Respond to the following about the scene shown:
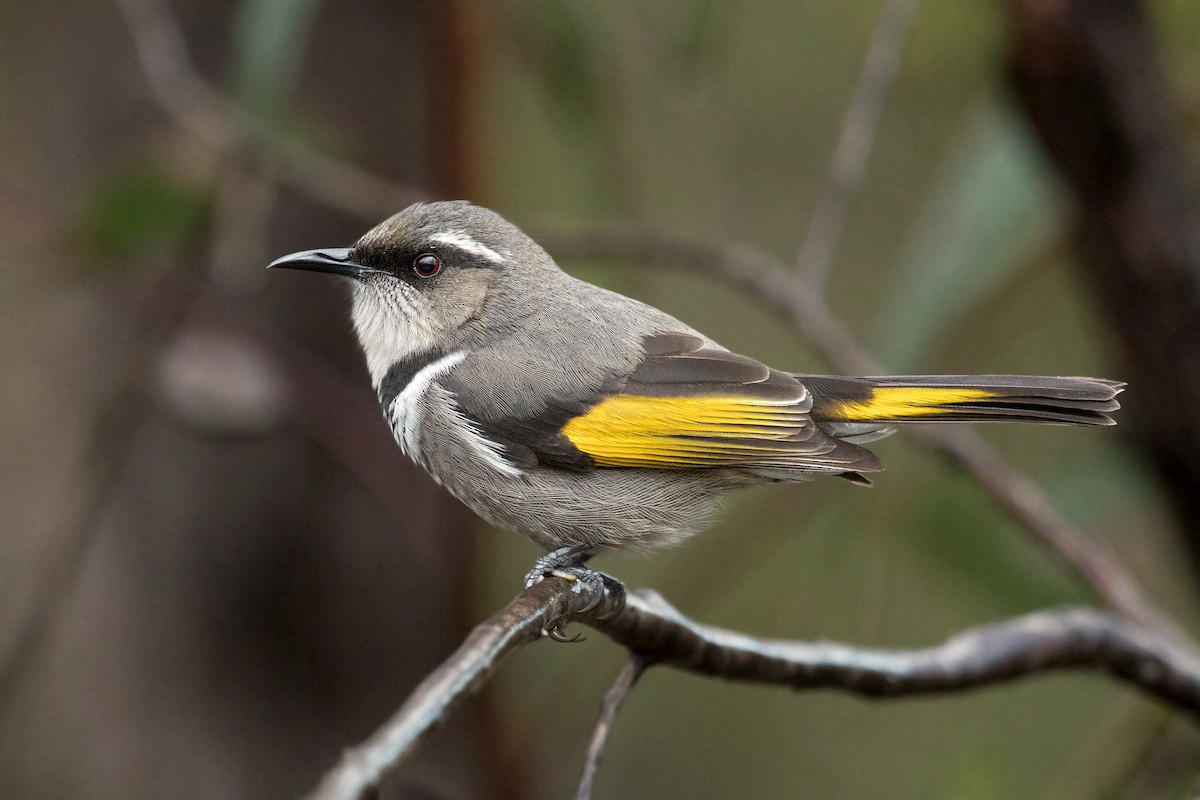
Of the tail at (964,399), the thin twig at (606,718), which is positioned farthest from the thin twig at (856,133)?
the thin twig at (606,718)

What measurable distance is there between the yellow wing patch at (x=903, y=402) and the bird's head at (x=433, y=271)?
814 millimetres

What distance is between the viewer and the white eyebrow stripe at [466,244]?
3098 mm

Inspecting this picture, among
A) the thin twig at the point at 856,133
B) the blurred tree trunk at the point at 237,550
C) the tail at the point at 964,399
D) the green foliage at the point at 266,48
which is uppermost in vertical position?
the thin twig at the point at 856,133

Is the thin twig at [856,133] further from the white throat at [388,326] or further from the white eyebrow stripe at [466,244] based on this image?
the white throat at [388,326]

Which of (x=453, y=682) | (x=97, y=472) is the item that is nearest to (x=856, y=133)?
(x=97, y=472)

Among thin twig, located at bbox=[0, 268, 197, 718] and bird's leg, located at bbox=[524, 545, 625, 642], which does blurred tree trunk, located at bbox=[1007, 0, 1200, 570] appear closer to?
bird's leg, located at bbox=[524, 545, 625, 642]

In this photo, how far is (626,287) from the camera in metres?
5.36

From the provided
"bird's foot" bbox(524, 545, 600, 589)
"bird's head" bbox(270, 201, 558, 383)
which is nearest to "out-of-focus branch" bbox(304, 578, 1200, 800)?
"bird's foot" bbox(524, 545, 600, 589)

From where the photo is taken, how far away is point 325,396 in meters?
4.43

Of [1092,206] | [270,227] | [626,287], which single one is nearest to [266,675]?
[270,227]

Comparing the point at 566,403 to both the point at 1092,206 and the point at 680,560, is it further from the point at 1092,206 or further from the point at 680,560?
the point at 680,560

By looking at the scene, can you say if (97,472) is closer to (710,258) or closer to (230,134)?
(230,134)

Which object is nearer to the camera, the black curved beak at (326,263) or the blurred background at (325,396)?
the black curved beak at (326,263)

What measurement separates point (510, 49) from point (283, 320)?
1.40 m
